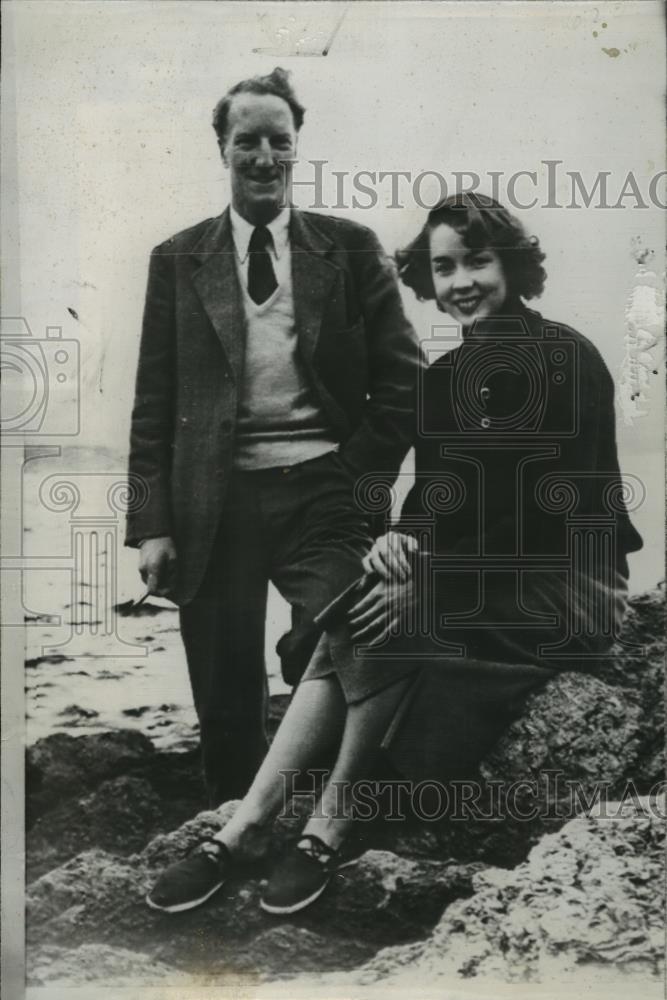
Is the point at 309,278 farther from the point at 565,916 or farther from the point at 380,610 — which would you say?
the point at 565,916

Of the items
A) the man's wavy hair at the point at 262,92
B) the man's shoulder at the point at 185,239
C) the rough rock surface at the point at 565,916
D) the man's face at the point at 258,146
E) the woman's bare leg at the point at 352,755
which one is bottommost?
the rough rock surface at the point at 565,916

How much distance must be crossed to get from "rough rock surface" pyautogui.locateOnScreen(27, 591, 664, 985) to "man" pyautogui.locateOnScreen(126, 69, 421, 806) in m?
0.32

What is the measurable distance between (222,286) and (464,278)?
80 cm

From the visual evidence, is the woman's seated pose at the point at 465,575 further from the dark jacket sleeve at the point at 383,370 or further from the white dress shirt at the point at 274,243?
the white dress shirt at the point at 274,243

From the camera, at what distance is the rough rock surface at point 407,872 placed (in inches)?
105

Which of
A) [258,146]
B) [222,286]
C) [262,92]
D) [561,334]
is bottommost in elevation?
[561,334]

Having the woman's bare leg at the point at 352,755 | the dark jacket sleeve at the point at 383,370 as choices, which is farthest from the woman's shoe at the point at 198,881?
the dark jacket sleeve at the point at 383,370

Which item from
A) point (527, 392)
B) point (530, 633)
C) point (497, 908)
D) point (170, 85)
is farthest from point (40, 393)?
point (497, 908)

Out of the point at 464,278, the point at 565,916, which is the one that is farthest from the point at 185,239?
the point at 565,916

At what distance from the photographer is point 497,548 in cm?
271

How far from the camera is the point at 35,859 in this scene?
2.72 m

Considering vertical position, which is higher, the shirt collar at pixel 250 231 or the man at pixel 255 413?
the shirt collar at pixel 250 231

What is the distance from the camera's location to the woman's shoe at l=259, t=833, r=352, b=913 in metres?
2.66

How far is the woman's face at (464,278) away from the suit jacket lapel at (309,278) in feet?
1.14
